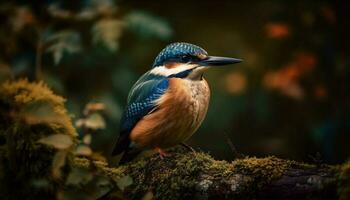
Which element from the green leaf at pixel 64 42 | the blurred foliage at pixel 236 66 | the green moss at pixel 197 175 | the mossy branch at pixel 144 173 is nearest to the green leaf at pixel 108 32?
the blurred foliage at pixel 236 66

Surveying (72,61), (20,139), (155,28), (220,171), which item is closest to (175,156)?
(220,171)

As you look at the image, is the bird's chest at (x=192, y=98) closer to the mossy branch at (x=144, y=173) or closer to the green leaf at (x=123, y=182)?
the mossy branch at (x=144, y=173)

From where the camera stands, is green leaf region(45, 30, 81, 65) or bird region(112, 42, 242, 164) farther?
green leaf region(45, 30, 81, 65)

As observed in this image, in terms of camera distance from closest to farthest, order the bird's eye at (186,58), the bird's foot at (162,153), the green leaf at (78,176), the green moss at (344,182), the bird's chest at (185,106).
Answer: the green moss at (344,182) → the green leaf at (78,176) → the bird's foot at (162,153) → the bird's chest at (185,106) → the bird's eye at (186,58)

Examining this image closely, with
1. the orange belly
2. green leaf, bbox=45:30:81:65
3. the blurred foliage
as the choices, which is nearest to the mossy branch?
the orange belly

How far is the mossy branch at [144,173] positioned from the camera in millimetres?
3592

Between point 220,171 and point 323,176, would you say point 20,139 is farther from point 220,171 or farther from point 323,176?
point 323,176

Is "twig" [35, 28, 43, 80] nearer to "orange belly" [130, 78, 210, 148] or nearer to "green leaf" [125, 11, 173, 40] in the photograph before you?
"green leaf" [125, 11, 173, 40]

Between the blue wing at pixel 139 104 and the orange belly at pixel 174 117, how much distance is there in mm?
36

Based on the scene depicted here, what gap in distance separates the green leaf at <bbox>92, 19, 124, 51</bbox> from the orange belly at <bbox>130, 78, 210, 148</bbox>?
178cm

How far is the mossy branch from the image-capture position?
11.8 feet

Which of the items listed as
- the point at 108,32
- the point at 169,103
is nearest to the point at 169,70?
the point at 169,103

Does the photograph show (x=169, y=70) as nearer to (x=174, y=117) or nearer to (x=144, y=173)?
(x=174, y=117)

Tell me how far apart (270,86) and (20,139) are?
4.67m
